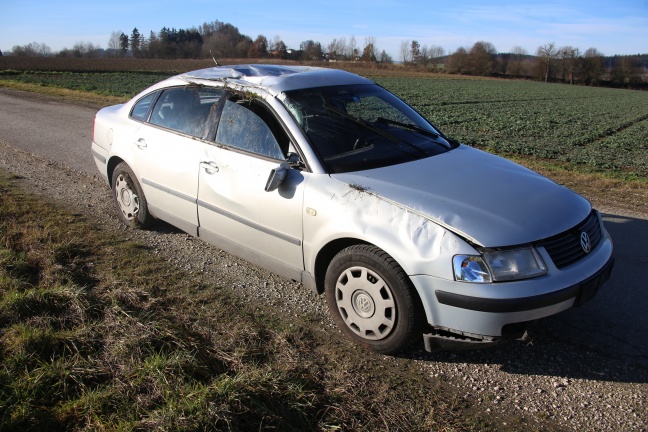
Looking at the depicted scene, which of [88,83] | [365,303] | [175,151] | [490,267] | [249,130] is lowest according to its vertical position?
[365,303]

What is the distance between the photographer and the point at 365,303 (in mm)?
3357

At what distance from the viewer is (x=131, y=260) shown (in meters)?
4.77

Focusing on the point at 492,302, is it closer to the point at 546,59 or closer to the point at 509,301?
the point at 509,301

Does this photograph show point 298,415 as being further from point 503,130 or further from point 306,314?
point 503,130

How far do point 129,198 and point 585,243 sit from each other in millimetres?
4359

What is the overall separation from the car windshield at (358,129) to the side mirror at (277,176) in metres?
0.29

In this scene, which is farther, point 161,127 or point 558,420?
point 161,127

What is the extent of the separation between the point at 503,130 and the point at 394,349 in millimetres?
15284

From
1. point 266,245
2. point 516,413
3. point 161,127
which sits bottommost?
point 516,413

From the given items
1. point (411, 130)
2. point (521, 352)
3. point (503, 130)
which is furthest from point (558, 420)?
point (503, 130)

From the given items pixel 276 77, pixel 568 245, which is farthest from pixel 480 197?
pixel 276 77

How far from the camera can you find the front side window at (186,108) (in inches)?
179

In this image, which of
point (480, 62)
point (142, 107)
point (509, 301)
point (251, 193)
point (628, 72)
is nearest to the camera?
point (509, 301)

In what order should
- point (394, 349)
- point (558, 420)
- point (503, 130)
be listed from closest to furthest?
point (558, 420), point (394, 349), point (503, 130)
